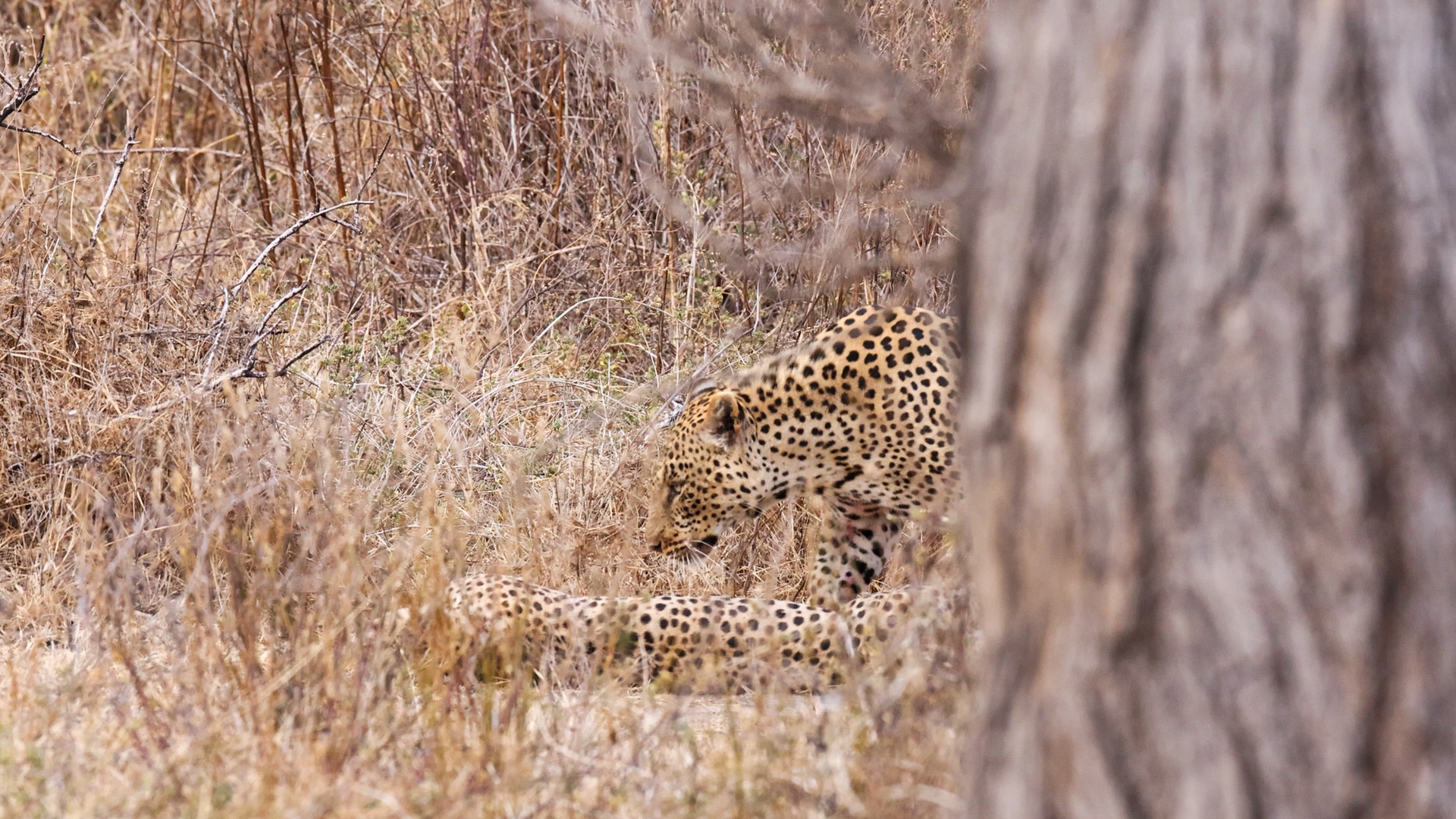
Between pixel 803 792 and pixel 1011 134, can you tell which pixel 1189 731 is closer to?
pixel 1011 134

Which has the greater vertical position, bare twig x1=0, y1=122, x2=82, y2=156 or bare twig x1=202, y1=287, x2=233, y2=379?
bare twig x1=0, y1=122, x2=82, y2=156

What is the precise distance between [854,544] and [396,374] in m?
1.69

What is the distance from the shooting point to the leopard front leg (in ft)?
15.1

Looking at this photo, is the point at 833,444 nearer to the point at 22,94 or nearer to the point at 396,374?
the point at 396,374

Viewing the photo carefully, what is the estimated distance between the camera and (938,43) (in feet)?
17.6

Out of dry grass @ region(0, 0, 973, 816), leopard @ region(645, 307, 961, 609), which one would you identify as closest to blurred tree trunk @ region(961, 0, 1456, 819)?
dry grass @ region(0, 0, 973, 816)

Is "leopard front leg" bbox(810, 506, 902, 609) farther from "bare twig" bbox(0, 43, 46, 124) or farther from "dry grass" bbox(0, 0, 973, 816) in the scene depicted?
"bare twig" bbox(0, 43, 46, 124)

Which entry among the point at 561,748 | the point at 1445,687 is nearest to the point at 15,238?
the point at 561,748

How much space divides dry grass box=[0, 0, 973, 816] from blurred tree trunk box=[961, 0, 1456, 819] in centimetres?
58

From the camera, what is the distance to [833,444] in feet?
14.5

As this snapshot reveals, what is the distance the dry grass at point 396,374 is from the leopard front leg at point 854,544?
0.19 m

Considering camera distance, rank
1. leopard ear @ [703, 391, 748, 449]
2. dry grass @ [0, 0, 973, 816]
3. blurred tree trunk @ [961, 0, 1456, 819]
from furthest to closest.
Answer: leopard ear @ [703, 391, 748, 449], dry grass @ [0, 0, 973, 816], blurred tree trunk @ [961, 0, 1456, 819]

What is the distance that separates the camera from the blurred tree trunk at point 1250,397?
5.03 ft

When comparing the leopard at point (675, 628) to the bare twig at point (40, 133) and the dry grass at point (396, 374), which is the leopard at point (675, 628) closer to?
the dry grass at point (396, 374)
